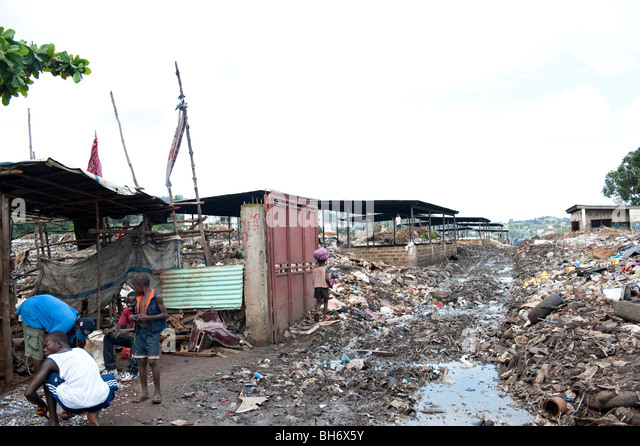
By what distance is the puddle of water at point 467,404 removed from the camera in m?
4.28

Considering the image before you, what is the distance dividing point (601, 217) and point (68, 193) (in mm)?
36385

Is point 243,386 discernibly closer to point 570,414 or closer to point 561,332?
point 570,414

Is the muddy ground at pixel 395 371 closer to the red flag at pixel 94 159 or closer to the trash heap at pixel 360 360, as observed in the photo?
the trash heap at pixel 360 360

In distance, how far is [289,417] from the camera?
4336 millimetres

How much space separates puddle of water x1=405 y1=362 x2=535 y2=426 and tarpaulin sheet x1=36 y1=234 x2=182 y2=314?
211 inches

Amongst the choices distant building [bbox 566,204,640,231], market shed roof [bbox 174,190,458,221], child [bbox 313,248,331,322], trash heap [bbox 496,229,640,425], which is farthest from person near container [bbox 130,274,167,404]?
distant building [bbox 566,204,640,231]

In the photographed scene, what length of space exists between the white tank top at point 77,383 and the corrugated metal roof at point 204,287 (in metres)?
3.67

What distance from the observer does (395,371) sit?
5684mm

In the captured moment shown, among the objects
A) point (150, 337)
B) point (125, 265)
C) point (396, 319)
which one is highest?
point (125, 265)

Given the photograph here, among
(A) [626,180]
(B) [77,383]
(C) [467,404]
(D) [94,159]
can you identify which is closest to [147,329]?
(B) [77,383]

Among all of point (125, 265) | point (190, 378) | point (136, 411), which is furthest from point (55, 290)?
point (136, 411)

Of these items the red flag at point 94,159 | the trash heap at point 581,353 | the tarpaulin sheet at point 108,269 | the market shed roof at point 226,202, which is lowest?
the trash heap at point 581,353

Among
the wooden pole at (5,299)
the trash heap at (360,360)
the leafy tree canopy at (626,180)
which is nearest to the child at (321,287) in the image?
the trash heap at (360,360)

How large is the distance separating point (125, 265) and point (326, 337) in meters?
4.04
